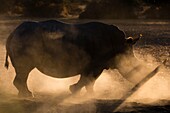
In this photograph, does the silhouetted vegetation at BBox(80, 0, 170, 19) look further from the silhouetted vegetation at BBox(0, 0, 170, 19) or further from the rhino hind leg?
the rhino hind leg

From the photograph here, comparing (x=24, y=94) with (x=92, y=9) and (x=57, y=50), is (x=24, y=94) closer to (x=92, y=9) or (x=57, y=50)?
(x=57, y=50)

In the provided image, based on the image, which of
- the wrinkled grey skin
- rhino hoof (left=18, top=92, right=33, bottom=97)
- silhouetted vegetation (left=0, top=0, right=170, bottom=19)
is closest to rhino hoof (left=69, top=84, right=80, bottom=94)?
the wrinkled grey skin

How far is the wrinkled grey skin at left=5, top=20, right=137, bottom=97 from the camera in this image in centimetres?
1004

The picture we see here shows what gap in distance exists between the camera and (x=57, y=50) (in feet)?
32.9

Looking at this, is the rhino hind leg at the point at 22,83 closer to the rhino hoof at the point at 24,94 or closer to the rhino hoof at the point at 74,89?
the rhino hoof at the point at 24,94

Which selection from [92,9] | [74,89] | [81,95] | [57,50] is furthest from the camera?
[92,9]

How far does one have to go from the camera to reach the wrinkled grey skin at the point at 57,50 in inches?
395

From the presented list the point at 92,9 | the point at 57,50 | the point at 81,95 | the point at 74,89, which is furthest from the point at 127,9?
the point at 57,50

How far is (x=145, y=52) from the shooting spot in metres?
17.8

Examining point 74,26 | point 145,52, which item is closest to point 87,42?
point 74,26

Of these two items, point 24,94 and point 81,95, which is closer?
point 24,94

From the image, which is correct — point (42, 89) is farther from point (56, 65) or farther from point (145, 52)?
point (145, 52)

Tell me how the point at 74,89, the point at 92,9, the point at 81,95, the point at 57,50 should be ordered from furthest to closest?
the point at 92,9 < the point at 81,95 < the point at 74,89 < the point at 57,50

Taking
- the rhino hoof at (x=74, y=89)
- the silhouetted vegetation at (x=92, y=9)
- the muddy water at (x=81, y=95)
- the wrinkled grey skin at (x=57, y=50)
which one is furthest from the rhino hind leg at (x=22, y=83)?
the silhouetted vegetation at (x=92, y=9)
